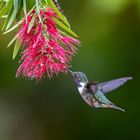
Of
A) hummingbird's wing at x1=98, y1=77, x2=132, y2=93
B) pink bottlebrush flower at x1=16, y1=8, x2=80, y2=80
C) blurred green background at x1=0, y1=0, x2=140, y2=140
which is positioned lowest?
blurred green background at x1=0, y1=0, x2=140, y2=140

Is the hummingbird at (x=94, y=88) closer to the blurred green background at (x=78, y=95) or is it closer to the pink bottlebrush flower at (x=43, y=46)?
the pink bottlebrush flower at (x=43, y=46)

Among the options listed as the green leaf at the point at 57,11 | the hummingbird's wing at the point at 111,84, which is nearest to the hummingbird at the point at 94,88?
the hummingbird's wing at the point at 111,84

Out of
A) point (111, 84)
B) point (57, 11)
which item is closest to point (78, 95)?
point (111, 84)

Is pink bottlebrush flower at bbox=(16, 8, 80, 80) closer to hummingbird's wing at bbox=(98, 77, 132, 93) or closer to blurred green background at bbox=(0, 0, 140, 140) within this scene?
hummingbird's wing at bbox=(98, 77, 132, 93)

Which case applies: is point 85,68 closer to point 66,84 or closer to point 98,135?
point 66,84

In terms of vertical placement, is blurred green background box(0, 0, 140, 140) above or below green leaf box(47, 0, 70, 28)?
below

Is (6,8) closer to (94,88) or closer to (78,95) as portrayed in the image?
(94,88)

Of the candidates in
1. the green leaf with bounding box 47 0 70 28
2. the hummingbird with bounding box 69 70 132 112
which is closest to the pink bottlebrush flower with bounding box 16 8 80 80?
the green leaf with bounding box 47 0 70 28
